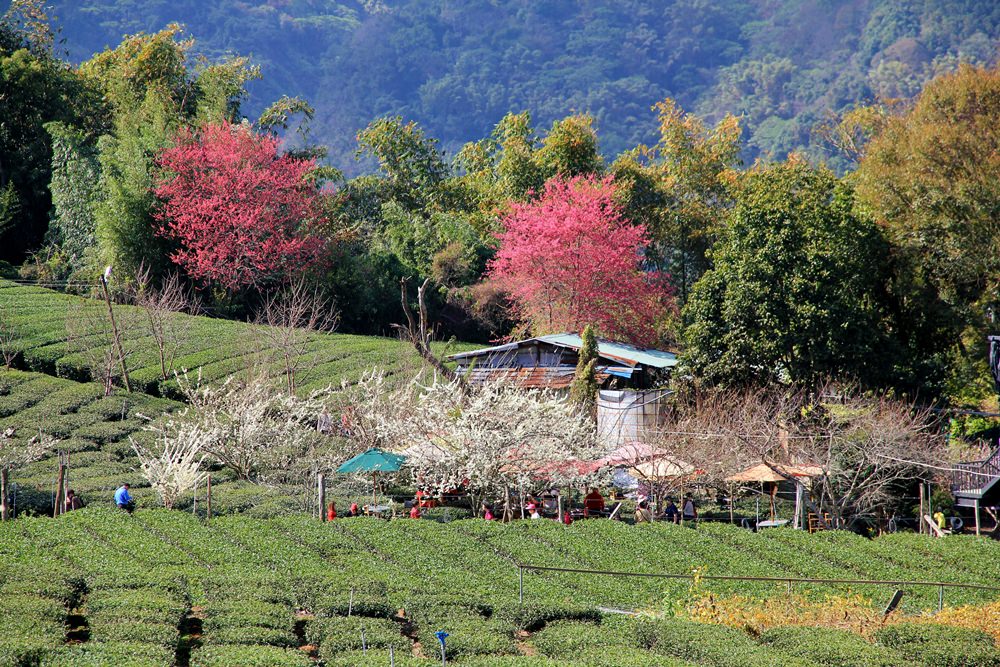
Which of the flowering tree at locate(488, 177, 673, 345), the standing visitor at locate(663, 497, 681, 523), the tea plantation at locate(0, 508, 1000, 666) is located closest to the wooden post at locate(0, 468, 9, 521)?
the tea plantation at locate(0, 508, 1000, 666)

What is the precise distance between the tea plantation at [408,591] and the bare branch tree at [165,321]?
13.6 m

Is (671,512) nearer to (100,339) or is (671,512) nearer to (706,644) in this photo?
(706,644)

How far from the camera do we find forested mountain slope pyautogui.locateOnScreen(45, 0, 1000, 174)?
440ft

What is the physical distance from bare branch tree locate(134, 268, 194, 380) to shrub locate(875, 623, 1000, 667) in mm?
24657

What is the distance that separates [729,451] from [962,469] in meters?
5.30

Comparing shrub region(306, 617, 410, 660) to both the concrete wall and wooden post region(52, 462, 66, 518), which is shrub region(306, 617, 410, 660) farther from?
the concrete wall

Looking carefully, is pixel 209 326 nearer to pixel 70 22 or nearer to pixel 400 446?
pixel 400 446

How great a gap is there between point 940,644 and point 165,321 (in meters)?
27.8

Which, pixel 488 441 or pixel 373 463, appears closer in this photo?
pixel 373 463

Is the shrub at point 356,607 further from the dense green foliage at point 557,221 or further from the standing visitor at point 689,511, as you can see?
the dense green foliage at point 557,221

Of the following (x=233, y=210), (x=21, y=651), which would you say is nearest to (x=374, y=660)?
(x=21, y=651)

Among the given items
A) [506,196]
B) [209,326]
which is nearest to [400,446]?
[209,326]

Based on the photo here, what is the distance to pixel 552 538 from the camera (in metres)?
20.3

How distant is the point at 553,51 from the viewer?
16650 centimetres
